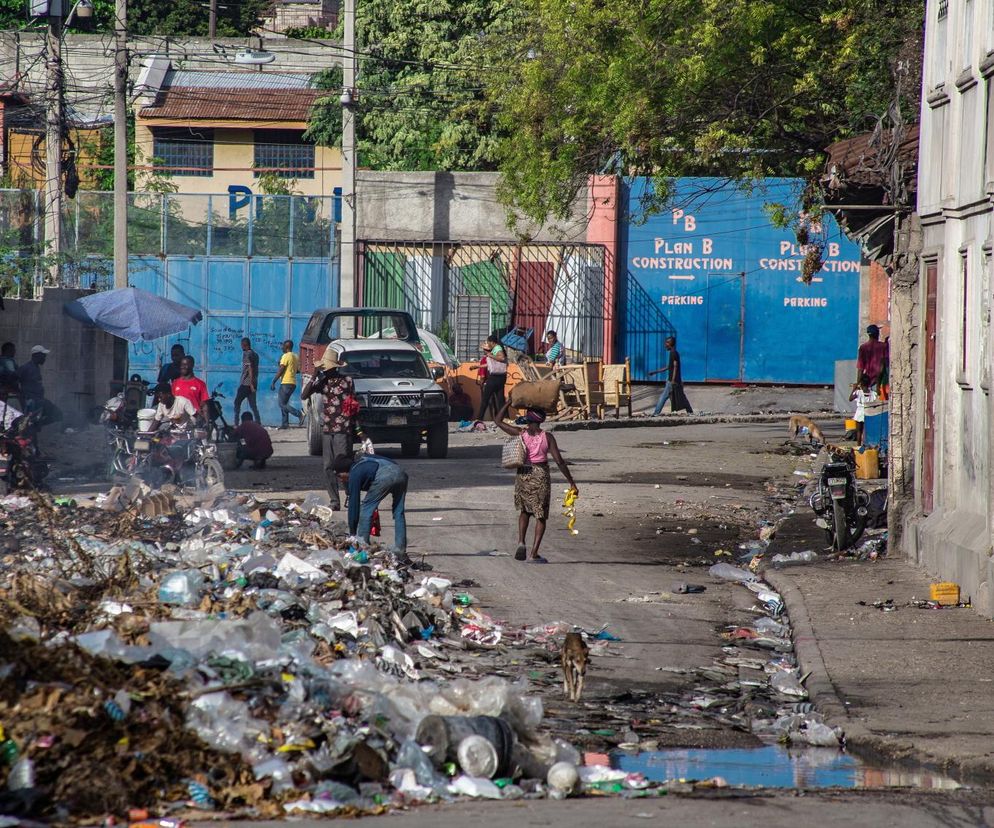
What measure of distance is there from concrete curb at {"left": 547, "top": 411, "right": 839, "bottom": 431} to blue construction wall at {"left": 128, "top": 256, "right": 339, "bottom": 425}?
631 centimetres

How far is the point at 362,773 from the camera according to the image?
6305 mm

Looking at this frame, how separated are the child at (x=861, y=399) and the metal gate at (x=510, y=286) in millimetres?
13465

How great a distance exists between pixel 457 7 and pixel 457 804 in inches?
1479

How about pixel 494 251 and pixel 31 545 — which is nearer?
pixel 31 545

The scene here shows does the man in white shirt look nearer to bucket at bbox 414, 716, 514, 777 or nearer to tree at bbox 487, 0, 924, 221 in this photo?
tree at bbox 487, 0, 924, 221

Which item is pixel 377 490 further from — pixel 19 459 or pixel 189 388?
pixel 189 388

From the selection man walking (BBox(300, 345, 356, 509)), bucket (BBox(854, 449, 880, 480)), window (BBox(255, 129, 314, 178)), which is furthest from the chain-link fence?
man walking (BBox(300, 345, 356, 509))

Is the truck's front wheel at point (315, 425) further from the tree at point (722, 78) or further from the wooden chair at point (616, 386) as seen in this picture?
the wooden chair at point (616, 386)

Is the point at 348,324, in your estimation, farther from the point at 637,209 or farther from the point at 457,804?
the point at 457,804

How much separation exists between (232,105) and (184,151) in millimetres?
2374

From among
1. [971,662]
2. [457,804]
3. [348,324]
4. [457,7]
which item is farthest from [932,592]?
[457,7]

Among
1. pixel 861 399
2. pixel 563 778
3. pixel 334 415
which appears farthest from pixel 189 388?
pixel 563 778

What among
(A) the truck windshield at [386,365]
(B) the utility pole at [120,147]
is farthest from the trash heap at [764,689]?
(B) the utility pole at [120,147]

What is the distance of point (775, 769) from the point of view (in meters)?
7.35
